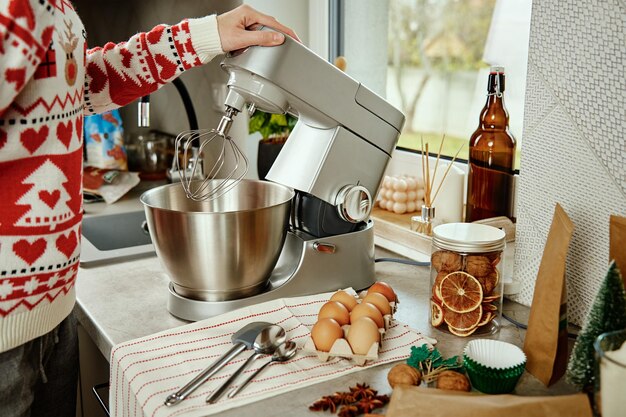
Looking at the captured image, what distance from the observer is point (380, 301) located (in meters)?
0.96

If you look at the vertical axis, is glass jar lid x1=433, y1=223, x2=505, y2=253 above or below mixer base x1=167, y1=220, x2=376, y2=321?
above

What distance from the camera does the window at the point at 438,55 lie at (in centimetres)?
144

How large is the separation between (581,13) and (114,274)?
0.90m

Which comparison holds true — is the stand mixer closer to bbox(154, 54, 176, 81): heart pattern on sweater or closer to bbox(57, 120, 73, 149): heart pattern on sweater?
bbox(154, 54, 176, 81): heart pattern on sweater

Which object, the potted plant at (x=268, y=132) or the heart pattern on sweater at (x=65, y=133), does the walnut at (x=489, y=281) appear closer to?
the heart pattern on sweater at (x=65, y=133)

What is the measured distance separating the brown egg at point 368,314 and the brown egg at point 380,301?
0.05 feet

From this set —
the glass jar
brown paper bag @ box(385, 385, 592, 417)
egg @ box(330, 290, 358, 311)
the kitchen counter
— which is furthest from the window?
brown paper bag @ box(385, 385, 592, 417)

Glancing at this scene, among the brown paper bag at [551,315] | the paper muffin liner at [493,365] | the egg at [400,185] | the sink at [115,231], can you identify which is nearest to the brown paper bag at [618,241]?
the brown paper bag at [551,315]

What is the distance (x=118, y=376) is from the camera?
2.91 feet

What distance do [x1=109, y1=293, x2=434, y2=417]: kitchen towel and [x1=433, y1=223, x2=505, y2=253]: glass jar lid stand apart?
5.4 inches

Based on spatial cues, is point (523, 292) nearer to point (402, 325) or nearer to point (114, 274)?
point (402, 325)

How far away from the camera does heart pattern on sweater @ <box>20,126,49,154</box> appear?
2.64 ft

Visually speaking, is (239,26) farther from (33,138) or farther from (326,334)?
(326,334)

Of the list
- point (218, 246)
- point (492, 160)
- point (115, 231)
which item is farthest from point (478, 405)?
point (115, 231)
